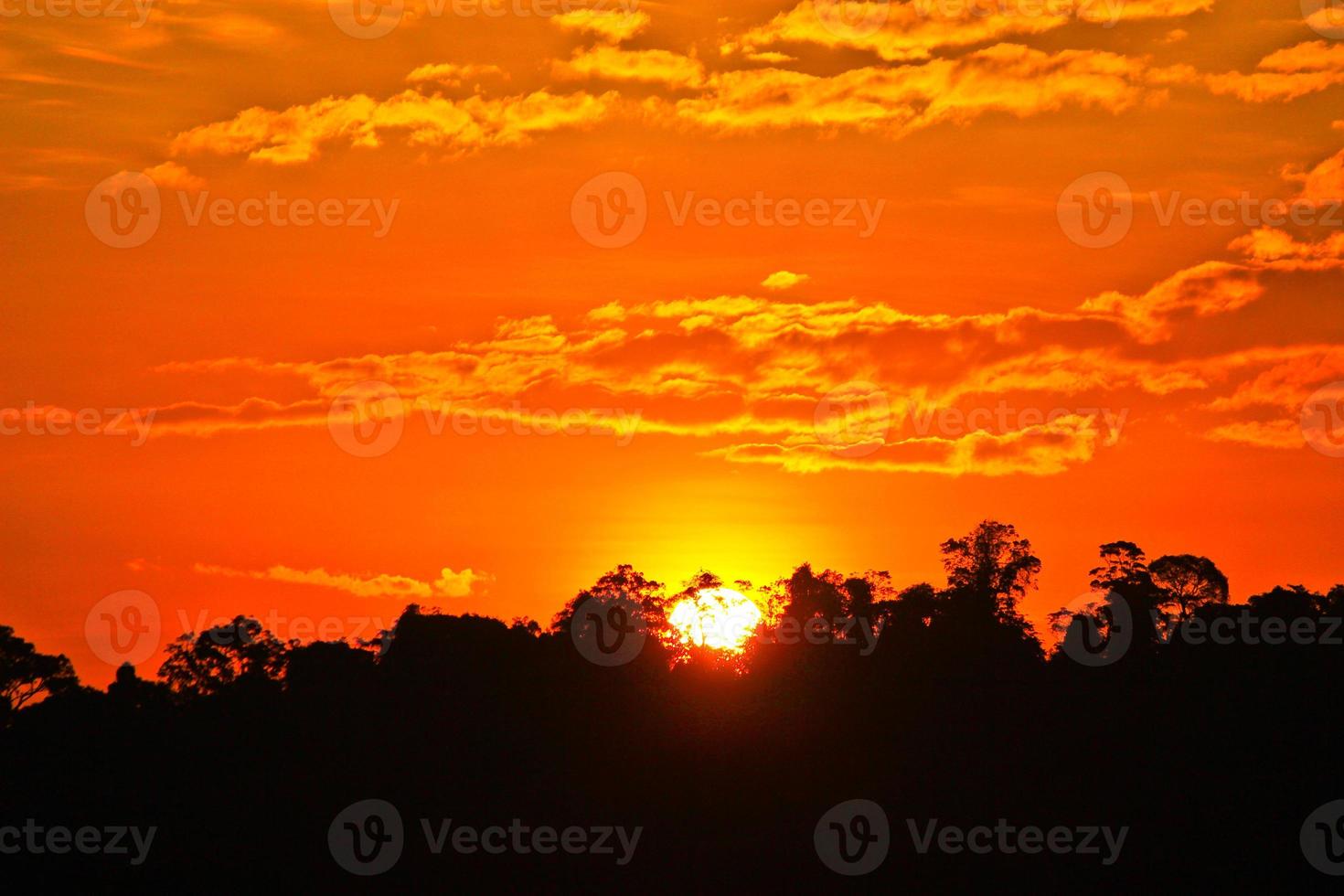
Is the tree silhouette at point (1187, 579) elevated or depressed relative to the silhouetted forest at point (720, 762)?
elevated

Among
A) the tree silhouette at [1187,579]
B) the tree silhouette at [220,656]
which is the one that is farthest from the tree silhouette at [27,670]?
the tree silhouette at [1187,579]

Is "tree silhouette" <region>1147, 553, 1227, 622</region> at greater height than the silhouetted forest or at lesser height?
greater

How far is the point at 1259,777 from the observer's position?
92562 mm

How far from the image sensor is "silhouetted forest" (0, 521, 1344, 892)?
88.7 meters

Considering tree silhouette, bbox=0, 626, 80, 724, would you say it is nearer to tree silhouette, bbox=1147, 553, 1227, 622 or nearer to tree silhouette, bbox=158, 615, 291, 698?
tree silhouette, bbox=158, 615, 291, 698

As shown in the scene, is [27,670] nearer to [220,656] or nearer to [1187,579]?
[220,656]

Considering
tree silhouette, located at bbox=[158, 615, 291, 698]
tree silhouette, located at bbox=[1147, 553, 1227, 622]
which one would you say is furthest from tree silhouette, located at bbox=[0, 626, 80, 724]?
tree silhouette, located at bbox=[1147, 553, 1227, 622]

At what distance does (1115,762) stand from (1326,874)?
46.8 feet

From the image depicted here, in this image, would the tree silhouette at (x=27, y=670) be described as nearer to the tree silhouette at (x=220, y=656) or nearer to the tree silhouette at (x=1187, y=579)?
the tree silhouette at (x=220, y=656)

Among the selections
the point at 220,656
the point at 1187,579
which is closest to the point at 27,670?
the point at 220,656

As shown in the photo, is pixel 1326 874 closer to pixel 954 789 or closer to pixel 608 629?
pixel 954 789

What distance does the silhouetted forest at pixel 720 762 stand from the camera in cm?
8869

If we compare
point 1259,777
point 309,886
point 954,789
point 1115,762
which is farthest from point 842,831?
point 309,886

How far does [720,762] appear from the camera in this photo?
100188 mm
